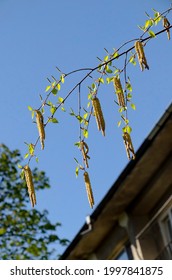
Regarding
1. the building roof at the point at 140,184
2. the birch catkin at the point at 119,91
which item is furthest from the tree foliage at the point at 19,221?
the birch catkin at the point at 119,91

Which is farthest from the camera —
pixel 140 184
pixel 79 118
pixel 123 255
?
pixel 123 255

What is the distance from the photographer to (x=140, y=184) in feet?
53.5

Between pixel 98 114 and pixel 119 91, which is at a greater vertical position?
pixel 119 91

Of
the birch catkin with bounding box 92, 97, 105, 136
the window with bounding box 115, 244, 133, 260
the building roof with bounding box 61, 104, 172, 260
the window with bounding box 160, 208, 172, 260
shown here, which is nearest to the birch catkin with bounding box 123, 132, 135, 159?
the birch catkin with bounding box 92, 97, 105, 136

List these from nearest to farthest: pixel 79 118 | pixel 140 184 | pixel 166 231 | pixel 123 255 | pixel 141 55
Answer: pixel 141 55, pixel 79 118, pixel 140 184, pixel 166 231, pixel 123 255

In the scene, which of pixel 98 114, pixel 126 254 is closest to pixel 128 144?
pixel 98 114

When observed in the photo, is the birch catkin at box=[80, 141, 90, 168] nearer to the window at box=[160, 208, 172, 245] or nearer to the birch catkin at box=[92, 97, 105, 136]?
the birch catkin at box=[92, 97, 105, 136]

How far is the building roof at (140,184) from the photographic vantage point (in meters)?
14.9

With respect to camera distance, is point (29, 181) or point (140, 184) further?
point (140, 184)

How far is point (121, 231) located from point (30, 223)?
4284mm

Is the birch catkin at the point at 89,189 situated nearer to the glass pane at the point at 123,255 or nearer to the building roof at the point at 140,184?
the building roof at the point at 140,184

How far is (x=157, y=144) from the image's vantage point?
15.1 meters

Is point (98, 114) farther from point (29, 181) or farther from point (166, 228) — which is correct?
point (166, 228)
